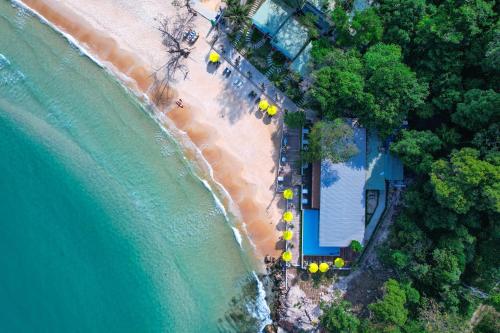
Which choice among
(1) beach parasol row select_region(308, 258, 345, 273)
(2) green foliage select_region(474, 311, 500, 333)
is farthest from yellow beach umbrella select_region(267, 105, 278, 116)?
(2) green foliage select_region(474, 311, 500, 333)

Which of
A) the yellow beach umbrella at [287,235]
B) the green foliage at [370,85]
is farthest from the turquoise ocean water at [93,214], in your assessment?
the green foliage at [370,85]

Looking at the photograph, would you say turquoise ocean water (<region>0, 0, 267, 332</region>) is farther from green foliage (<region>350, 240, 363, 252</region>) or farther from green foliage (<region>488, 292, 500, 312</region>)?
green foliage (<region>488, 292, 500, 312</region>)

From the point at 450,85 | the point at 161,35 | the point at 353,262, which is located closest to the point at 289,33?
the point at 161,35

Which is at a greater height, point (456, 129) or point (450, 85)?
point (450, 85)

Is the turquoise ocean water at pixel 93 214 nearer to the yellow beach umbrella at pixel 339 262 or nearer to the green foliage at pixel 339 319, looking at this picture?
the green foliage at pixel 339 319

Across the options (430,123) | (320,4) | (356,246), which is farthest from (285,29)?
(356,246)

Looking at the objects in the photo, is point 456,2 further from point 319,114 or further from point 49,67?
point 49,67
